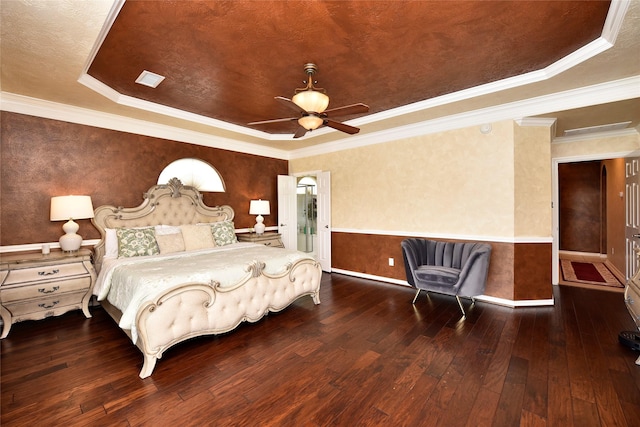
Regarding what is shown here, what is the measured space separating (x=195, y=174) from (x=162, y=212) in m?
0.95

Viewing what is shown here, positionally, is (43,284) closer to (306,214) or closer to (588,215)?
(306,214)

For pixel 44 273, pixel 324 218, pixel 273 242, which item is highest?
pixel 324 218

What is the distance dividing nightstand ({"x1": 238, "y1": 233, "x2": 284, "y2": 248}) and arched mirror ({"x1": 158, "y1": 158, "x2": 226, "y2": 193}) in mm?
964

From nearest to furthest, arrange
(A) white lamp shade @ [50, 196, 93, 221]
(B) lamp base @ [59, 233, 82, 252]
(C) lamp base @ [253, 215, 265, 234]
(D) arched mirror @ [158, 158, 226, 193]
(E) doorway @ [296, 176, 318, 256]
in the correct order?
(A) white lamp shade @ [50, 196, 93, 221] → (B) lamp base @ [59, 233, 82, 252] → (D) arched mirror @ [158, 158, 226, 193] → (C) lamp base @ [253, 215, 265, 234] → (E) doorway @ [296, 176, 318, 256]

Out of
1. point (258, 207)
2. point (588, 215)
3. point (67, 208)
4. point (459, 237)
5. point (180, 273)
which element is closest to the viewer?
point (180, 273)

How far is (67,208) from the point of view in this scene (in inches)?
130

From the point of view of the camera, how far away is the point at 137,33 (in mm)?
2279

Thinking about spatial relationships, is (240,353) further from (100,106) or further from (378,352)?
(100,106)

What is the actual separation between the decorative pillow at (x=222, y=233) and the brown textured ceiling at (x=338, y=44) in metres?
2.04

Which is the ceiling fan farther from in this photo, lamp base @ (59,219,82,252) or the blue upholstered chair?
lamp base @ (59,219,82,252)

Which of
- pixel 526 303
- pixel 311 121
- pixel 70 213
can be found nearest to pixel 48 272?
pixel 70 213

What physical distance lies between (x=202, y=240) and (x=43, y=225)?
186 centimetres

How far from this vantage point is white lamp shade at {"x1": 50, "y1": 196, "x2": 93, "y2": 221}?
3.28m

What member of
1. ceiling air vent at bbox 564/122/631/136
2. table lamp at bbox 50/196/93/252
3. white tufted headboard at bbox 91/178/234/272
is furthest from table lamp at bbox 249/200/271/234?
ceiling air vent at bbox 564/122/631/136
